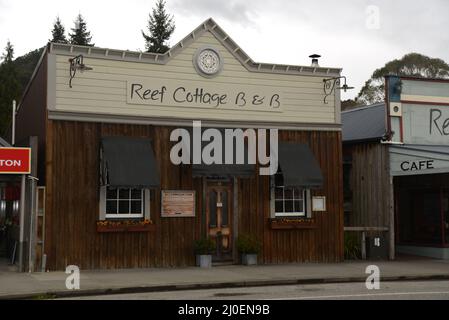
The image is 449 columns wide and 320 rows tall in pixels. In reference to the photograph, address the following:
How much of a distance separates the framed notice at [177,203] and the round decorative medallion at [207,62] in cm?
346

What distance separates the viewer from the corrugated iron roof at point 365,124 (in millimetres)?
21953

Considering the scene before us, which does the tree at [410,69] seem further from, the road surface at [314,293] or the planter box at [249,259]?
the road surface at [314,293]

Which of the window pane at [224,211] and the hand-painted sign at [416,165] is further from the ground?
the hand-painted sign at [416,165]

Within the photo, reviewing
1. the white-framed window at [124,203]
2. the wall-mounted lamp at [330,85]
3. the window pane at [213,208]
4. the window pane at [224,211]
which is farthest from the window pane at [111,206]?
the wall-mounted lamp at [330,85]

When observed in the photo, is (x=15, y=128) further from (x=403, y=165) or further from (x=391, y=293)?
(x=391, y=293)

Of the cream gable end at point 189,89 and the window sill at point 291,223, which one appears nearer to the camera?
the cream gable end at point 189,89

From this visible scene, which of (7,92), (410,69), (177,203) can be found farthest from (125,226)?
(410,69)

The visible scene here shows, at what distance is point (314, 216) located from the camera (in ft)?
64.1

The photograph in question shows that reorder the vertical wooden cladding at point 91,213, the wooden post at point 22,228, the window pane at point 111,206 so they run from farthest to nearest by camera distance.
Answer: the window pane at point 111,206 → the vertical wooden cladding at point 91,213 → the wooden post at point 22,228

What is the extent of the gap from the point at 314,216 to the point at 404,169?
358cm

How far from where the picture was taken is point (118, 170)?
54.4 ft

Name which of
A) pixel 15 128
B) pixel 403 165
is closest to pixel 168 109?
pixel 403 165
